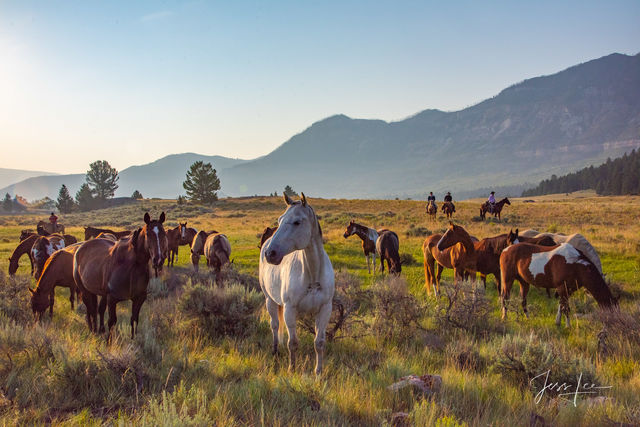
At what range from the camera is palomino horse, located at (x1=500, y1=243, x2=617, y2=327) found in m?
8.23

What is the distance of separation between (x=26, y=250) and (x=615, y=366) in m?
18.4

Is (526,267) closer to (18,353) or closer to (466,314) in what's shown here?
(466,314)

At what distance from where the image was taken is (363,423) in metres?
4.21

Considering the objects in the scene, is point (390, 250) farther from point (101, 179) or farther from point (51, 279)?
point (101, 179)

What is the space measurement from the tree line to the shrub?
118189mm

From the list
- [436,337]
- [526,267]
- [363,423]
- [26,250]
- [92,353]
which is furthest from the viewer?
[26,250]

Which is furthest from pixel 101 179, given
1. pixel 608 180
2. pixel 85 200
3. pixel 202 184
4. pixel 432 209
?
pixel 608 180

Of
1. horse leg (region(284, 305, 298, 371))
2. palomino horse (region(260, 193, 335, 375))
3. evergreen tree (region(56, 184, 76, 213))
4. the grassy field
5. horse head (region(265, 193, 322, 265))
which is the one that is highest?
evergreen tree (region(56, 184, 76, 213))

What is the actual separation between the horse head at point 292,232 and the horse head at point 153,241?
8.14 feet

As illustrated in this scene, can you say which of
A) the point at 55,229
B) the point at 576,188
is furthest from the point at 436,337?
the point at 576,188

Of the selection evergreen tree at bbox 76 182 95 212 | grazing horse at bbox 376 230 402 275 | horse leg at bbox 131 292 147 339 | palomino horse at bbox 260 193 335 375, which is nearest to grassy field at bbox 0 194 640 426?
horse leg at bbox 131 292 147 339

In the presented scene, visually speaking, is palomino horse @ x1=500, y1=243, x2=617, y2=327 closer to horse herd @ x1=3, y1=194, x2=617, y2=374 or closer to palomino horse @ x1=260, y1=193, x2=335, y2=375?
horse herd @ x1=3, y1=194, x2=617, y2=374

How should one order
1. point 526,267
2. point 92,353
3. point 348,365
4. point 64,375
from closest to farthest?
point 64,375 → point 92,353 → point 348,365 → point 526,267

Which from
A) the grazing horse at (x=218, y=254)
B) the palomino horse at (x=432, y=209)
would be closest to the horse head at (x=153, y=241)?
the grazing horse at (x=218, y=254)
